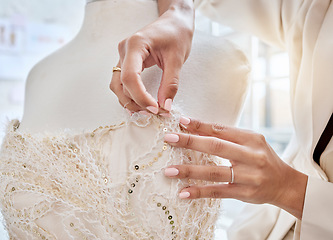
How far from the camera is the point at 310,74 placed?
29.4 inches

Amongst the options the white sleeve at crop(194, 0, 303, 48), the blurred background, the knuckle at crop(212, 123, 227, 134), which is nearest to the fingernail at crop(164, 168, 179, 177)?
the knuckle at crop(212, 123, 227, 134)

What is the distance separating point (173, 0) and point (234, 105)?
0.23m

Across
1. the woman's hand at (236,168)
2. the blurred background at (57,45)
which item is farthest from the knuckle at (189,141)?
the blurred background at (57,45)

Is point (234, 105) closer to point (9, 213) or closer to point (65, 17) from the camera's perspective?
point (9, 213)

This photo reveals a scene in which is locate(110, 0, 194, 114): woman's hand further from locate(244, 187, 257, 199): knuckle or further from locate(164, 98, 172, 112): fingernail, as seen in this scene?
locate(244, 187, 257, 199): knuckle

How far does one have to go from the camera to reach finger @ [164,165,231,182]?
502mm

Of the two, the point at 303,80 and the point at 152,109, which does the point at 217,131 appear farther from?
the point at 303,80

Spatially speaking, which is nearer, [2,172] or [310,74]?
[2,172]

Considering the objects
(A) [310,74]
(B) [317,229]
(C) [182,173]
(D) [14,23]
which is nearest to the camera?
(C) [182,173]

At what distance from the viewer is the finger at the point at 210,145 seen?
51 cm

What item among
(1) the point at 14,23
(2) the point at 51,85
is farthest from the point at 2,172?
(1) the point at 14,23

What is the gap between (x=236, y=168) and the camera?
551mm

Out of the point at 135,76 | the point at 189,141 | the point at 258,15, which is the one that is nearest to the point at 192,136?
the point at 189,141

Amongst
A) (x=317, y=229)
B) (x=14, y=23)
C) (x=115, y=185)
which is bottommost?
(x=14, y=23)
